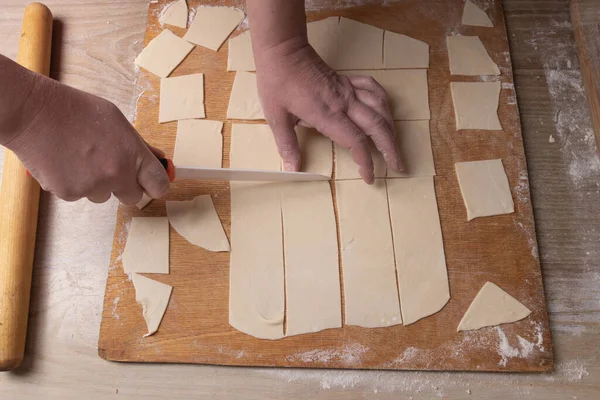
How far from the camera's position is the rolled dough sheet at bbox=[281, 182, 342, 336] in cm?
131

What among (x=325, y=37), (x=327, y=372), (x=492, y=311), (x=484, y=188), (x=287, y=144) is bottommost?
(x=327, y=372)

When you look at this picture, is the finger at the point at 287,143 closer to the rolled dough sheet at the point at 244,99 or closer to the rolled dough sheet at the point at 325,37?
the rolled dough sheet at the point at 244,99

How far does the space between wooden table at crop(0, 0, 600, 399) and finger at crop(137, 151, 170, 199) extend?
0.30 metres

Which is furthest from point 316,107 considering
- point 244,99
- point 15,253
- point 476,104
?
point 15,253

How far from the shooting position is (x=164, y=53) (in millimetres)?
1613

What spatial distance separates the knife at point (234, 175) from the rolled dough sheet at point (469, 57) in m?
0.54

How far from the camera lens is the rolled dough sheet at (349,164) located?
1438 mm

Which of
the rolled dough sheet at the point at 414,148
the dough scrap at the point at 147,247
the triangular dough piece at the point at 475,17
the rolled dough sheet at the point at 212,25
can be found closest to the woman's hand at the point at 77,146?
the dough scrap at the point at 147,247

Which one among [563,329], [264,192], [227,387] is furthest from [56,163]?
[563,329]

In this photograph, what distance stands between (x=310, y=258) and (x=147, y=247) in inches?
16.9

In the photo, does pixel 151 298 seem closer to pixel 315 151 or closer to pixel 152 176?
pixel 152 176

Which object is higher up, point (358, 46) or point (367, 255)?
point (358, 46)

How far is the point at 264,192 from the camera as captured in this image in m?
1.42

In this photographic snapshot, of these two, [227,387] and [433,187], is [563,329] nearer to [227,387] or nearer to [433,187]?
[433,187]
